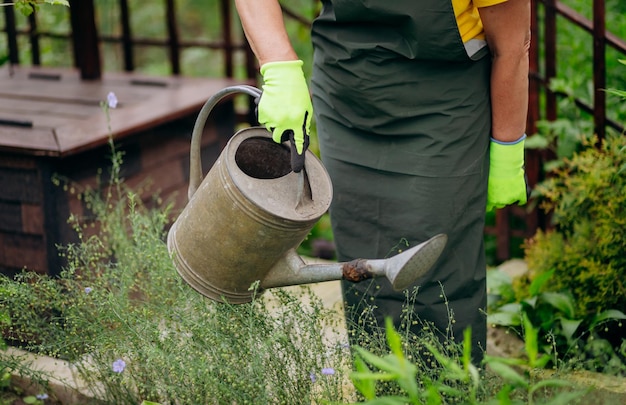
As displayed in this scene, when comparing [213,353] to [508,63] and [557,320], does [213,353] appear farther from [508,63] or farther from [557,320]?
[557,320]

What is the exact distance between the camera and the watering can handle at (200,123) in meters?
2.08

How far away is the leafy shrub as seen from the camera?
2766 millimetres

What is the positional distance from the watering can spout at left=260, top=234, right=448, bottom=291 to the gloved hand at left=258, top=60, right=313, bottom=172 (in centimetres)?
24

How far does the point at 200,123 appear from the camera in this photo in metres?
2.15

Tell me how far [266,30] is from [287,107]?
219 mm

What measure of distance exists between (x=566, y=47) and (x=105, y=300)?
2.52m

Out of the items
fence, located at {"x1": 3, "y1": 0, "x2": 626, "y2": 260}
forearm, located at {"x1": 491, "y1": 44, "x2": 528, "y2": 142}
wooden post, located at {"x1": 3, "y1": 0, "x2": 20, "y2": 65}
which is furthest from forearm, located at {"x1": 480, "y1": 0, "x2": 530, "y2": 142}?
wooden post, located at {"x1": 3, "y1": 0, "x2": 20, "y2": 65}

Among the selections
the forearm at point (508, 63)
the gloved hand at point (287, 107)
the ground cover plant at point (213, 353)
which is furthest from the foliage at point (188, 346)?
the forearm at point (508, 63)

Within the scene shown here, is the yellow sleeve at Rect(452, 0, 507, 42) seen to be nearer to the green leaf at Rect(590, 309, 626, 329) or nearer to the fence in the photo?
the fence

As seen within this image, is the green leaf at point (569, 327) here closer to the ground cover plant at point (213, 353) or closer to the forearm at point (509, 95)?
the ground cover plant at point (213, 353)

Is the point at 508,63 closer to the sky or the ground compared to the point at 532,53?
closer to the sky

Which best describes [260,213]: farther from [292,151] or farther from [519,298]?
[519,298]

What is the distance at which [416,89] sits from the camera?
2244mm

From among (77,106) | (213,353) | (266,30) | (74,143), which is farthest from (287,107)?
(77,106)
